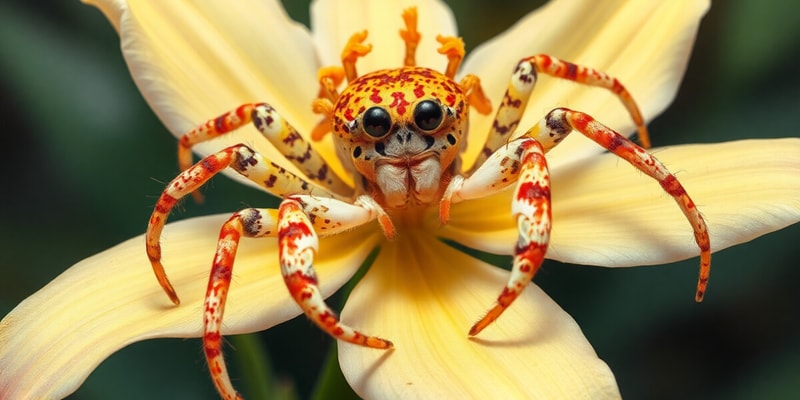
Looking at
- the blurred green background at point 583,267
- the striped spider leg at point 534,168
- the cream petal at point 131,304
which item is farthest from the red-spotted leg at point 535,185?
the blurred green background at point 583,267

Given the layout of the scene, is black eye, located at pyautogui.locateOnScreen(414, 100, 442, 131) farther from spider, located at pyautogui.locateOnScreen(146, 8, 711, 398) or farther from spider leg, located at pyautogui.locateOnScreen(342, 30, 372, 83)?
spider leg, located at pyautogui.locateOnScreen(342, 30, 372, 83)

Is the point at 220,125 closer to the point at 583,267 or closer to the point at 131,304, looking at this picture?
the point at 131,304

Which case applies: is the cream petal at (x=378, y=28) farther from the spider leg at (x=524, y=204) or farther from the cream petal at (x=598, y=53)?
the spider leg at (x=524, y=204)

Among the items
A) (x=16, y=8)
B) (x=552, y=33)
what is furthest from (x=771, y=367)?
(x=16, y=8)

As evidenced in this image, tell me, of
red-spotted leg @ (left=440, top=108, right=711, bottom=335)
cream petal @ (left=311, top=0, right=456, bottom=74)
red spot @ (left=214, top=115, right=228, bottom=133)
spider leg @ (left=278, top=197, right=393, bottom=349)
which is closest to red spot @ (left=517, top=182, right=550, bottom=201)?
red-spotted leg @ (left=440, top=108, right=711, bottom=335)

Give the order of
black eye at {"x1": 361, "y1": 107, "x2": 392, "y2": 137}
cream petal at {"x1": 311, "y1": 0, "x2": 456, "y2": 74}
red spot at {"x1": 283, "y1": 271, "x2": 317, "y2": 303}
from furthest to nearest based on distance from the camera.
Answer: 1. cream petal at {"x1": 311, "y1": 0, "x2": 456, "y2": 74}
2. black eye at {"x1": 361, "y1": 107, "x2": 392, "y2": 137}
3. red spot at {"x1": 283, "y1": 271, "x2": 317, "y2": 303}

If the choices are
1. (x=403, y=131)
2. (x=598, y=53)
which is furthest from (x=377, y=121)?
(x=598, y=53)
